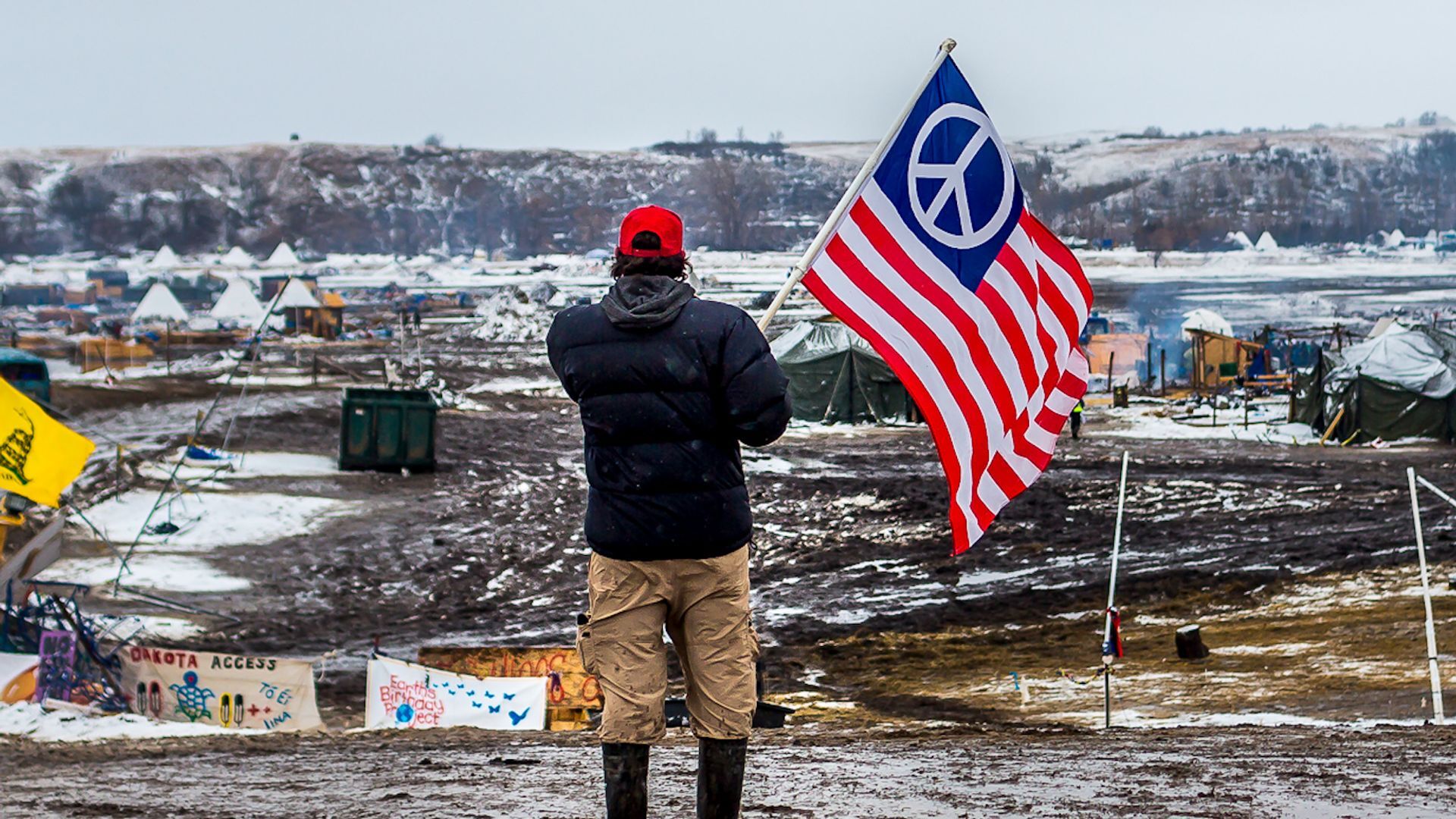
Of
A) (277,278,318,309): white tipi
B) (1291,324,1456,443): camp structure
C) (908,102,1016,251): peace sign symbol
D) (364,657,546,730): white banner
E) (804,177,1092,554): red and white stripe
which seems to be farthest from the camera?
(277,278,318,309): white tipi

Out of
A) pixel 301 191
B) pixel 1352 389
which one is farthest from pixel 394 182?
pixel 1352 389

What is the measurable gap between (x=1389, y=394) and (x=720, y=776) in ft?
97.0

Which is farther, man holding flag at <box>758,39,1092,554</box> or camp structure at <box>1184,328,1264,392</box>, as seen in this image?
camp structure at <box>1184,328,1264,392</box>

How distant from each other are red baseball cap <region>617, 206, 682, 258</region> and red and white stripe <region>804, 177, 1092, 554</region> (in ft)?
5.84

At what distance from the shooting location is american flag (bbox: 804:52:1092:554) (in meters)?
6.07

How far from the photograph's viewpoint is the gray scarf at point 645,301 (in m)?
3.95

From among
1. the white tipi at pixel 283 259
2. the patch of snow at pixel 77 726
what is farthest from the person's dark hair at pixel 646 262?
the white tipi at pixel 283 259

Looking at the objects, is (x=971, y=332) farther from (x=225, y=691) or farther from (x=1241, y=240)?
(x=1241, y=240)

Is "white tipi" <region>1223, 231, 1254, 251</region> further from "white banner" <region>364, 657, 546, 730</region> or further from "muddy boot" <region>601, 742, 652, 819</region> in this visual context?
"muddy boot" <region>601, 742, 652, 819</region>

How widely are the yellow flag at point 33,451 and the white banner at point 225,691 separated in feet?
5.23

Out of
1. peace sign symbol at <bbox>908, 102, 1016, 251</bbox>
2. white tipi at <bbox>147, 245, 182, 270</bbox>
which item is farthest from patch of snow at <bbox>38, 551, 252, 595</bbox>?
white tipi at <bbox>147, 245, 182, 270</bbox>

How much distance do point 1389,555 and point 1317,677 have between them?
6817mm

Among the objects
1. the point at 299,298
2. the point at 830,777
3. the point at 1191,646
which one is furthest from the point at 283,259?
the point at 830,777

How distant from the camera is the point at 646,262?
4055 mm
